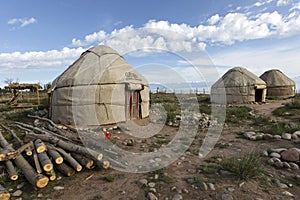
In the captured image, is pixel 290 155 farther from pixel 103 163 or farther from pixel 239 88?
pixel 239 88

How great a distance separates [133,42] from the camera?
7.25m

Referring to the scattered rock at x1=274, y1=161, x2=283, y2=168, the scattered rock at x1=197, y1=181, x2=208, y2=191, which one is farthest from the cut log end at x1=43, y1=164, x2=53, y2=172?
the scattered rock at x1=274, y1=161, x2=283, y2=168

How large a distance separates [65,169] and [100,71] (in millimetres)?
4969

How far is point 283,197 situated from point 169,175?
1703 mm

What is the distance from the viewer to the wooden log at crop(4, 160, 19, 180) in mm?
3145

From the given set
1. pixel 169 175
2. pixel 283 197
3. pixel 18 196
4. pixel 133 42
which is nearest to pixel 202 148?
pixel 169 175

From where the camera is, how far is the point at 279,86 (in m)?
19.3

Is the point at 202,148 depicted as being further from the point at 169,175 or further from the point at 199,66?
the point at 199,66

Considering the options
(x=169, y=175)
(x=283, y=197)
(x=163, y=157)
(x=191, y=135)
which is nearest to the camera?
(x=283, y=197)

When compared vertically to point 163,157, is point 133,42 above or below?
above

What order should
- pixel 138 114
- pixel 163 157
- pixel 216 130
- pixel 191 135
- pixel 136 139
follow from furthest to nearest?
pixel 138 114
pixel 216 130
pixel 191 135
pixel 136 139
pixel 163 157

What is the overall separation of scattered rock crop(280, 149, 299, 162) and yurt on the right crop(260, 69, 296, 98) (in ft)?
58.3

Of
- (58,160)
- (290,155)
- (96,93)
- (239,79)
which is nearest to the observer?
(58,160)

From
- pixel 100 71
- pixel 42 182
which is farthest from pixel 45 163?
pixel 100 71
